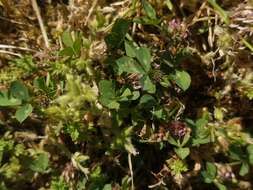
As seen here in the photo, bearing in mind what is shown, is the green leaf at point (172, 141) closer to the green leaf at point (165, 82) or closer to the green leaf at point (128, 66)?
the green leaf at point (165, 82)

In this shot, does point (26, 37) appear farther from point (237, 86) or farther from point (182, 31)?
point (237, 86)

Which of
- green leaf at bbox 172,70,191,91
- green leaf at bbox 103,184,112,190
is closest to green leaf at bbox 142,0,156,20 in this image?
green leaf at bbox 172,70,191,91

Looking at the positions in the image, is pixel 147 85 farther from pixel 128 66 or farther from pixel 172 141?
pixel 172 141

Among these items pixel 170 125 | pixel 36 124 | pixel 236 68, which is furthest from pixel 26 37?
pixel 236 68

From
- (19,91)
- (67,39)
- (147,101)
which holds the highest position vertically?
(67,39)

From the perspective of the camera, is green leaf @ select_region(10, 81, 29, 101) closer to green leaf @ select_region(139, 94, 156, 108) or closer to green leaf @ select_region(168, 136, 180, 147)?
green leaf @ select_region(139, 94, 156, 108)

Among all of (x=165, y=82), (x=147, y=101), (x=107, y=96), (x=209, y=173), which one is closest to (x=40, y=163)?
(x=107, y=96)

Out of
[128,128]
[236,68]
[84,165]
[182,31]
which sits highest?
[182,31]

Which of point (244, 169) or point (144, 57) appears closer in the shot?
point (144, 57)

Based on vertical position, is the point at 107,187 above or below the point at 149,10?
below
